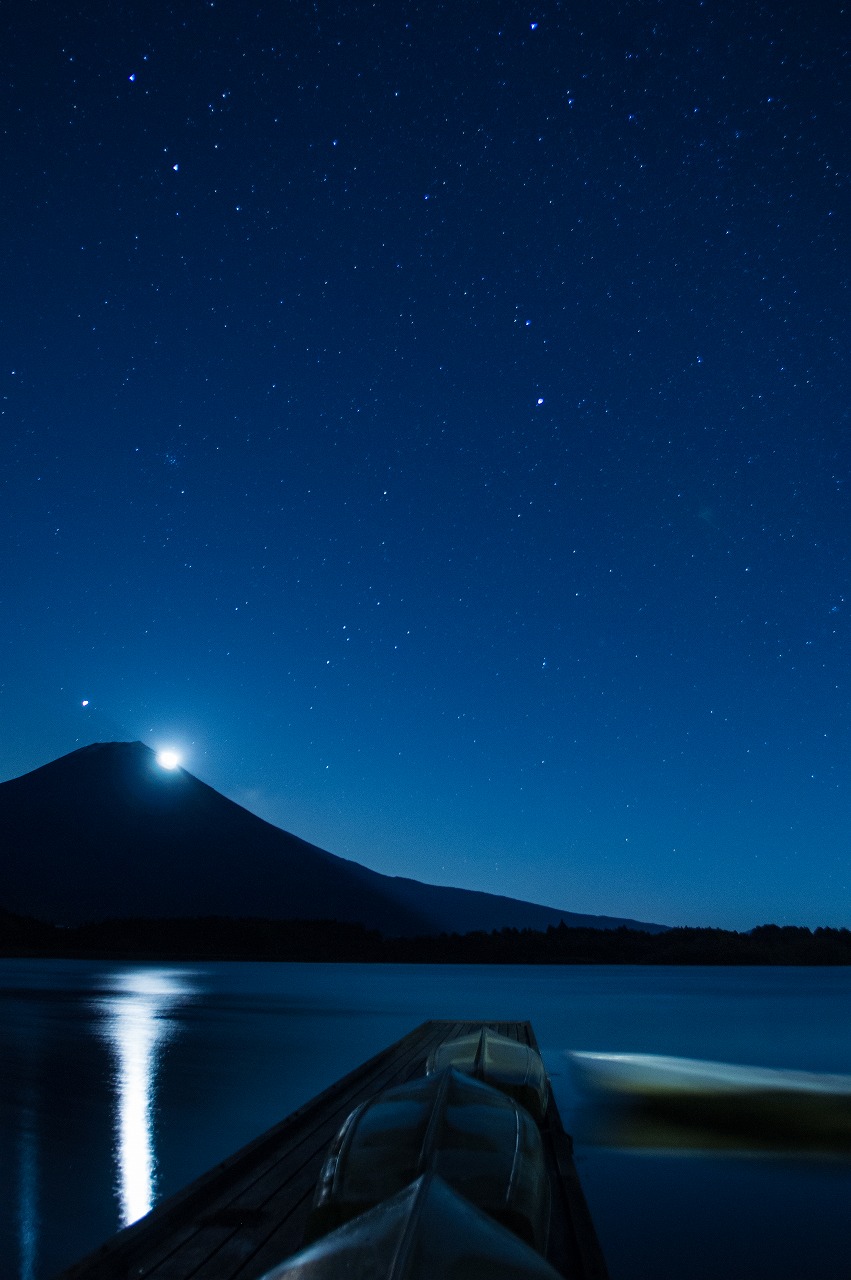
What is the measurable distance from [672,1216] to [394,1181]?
4.85m

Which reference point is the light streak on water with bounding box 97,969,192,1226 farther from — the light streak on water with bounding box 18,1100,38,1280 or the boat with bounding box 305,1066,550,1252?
the boat with bounding box 305,1066,550,1252

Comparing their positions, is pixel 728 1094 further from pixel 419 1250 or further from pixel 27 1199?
pixel 419 1250

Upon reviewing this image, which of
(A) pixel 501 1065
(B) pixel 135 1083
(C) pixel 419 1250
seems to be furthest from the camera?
(B) pixel 135 1083

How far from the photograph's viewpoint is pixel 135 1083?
15398mm

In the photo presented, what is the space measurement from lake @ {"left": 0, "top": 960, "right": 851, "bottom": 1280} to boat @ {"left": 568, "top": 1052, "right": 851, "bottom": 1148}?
959mm

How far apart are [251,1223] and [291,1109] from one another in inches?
306

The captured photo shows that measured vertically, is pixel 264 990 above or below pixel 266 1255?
below

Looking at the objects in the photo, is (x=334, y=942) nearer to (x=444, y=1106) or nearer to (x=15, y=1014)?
(x=15, y=1014)

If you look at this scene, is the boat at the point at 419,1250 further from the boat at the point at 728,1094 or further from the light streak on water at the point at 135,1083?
the boat at the point at 728,1094

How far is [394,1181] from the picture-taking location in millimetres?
4699

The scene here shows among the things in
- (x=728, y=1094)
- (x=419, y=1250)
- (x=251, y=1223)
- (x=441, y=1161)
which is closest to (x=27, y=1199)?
(x=251, y=1223)

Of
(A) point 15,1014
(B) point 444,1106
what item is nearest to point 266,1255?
(B) point 444,1106

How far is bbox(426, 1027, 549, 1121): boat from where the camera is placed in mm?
8625

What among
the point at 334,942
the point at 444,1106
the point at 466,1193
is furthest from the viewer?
the point at 334,942
